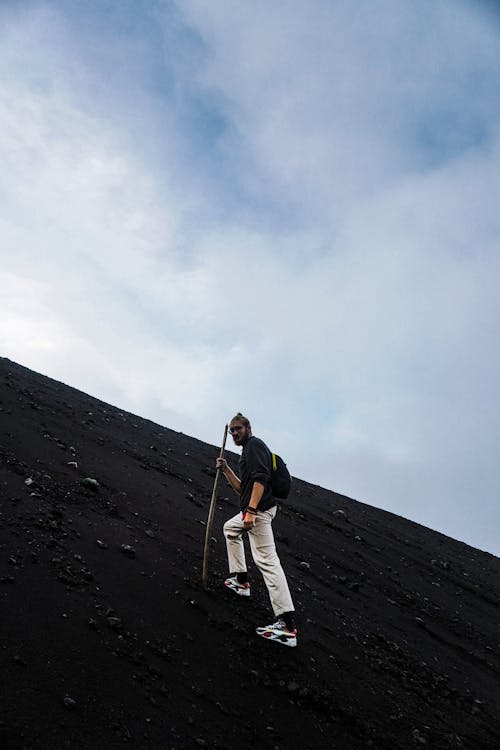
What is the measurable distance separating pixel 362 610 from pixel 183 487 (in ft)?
15.9

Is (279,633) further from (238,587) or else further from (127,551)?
(127,551)

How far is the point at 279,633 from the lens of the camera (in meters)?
5.68

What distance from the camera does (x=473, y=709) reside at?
6449 mm

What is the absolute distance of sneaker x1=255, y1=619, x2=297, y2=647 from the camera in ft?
18.6

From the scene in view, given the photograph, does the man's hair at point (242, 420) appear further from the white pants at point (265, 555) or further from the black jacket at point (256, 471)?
the white pants at point (265, 555)

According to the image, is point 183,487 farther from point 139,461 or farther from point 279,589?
point 279,589

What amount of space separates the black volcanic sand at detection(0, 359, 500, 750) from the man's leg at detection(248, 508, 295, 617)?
0.46 m

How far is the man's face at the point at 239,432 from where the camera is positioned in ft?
21.3

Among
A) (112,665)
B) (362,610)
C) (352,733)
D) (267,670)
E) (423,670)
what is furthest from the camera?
(362,610)

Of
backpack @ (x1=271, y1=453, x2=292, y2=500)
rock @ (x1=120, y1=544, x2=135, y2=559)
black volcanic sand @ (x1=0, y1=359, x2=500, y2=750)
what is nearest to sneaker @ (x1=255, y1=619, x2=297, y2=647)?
black volcanic sand @ (x1=0, y1=359, x2=500, y2=750)

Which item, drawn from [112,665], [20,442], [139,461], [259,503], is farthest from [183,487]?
[112,665]

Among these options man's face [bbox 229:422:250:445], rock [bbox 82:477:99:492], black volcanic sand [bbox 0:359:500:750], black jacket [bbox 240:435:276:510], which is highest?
man's face [bbox 229:422:250:445]

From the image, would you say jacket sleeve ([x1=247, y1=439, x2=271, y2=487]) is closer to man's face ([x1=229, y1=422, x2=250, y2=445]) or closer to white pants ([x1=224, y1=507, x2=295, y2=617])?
man's face ([x1=229, y1=422, x2=250, y2=445])

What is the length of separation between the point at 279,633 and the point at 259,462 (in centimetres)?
197
